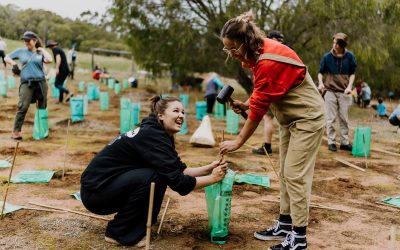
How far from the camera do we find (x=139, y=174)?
3.00 meters

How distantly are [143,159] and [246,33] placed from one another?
1.06 m

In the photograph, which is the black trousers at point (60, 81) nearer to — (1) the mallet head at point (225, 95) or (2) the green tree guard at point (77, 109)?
(2) the green tree guard at point (77, 109)

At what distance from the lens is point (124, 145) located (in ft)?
9.99

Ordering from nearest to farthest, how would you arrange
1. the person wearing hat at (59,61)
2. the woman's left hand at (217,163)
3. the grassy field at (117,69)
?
the woman's left hand at (217,163) < the person wearing hat at (59,61) < the grassy field at (117,69)

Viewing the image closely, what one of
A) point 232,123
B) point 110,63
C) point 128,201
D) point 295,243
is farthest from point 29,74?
point 110,63

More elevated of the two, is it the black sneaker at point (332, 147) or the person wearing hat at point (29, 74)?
the person wearing hat at point (29, 74)

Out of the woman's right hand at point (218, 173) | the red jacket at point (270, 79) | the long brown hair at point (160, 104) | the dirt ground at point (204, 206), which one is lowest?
the dirt ground at point (204, 206)

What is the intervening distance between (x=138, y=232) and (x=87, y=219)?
0.67 m

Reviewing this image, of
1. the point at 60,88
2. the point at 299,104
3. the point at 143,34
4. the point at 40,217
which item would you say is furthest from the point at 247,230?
the point at 143,34

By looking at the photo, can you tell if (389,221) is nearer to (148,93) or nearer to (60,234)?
(60,234)

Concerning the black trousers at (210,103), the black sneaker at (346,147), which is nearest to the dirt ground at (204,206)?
the black sneaker at (346,147)

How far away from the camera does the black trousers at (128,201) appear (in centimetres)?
299

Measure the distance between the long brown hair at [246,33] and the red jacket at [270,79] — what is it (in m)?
0.05

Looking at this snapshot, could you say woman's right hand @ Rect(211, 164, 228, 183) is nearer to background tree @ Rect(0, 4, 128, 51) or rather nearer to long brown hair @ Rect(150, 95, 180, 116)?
long brown hair @ Rect(150, 95, 180, 116)
